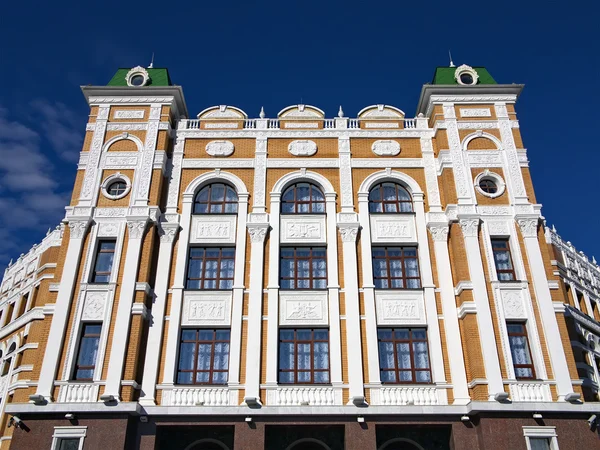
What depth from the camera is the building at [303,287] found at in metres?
20.9

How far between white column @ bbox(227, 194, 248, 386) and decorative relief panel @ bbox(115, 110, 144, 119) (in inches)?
244

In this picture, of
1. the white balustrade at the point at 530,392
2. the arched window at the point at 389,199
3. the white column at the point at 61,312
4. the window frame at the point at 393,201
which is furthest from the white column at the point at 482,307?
the white column at the point at 61,312

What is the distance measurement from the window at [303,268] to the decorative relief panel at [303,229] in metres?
0.38

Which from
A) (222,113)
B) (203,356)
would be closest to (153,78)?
(222,113)

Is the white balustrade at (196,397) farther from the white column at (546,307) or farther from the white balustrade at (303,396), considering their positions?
the white column at (546,307)

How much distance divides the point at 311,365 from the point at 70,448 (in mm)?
8759

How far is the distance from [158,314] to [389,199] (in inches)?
433

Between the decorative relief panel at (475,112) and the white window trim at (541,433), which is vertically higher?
the decorative relief panel at (475,112)

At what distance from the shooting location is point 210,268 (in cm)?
2464

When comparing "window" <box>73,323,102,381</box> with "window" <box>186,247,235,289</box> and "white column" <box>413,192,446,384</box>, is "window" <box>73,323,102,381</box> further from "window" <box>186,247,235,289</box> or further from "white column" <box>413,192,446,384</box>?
"white column" <box>413,192,446,384</box>

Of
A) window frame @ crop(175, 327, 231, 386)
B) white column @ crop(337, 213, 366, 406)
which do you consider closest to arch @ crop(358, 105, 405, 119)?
white column @ crop(337, 213, 366, 406)

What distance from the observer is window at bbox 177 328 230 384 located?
22219 millimetres

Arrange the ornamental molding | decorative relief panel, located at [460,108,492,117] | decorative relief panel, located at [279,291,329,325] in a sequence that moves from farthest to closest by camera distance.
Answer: decorative relief panel, located at [460,108,492,117] < the ornamental molding < decorative relief panel, located at [279,291,329,325]

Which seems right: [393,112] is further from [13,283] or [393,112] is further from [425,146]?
[13,283]
